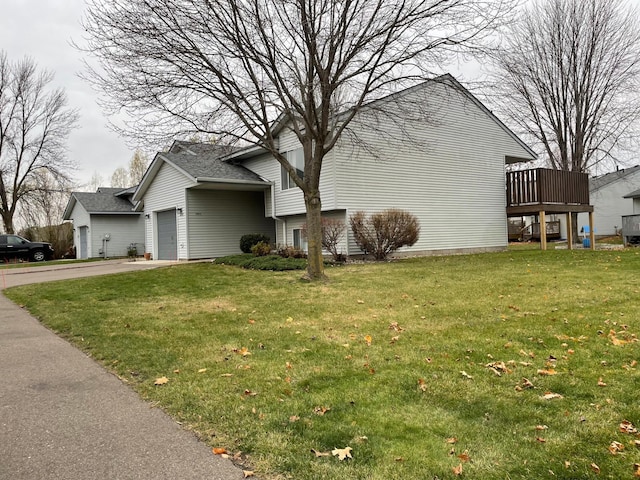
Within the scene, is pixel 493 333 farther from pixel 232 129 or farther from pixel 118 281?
pixel 118 281

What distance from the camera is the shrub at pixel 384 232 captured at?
608 inches

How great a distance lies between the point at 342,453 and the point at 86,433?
1822mm

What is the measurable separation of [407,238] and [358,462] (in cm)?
1329

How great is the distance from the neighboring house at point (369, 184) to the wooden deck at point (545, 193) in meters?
0.74

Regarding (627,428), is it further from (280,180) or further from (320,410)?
(280,180)

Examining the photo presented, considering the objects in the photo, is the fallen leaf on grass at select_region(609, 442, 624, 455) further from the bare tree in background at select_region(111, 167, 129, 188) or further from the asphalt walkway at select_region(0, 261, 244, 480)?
the bare tree in background at select_region(111, 167, 129, 188)

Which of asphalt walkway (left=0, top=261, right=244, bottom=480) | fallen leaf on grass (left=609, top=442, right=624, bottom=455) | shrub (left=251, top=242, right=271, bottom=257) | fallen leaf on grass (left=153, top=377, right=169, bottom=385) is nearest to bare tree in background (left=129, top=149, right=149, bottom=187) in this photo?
shrub (left=251, top=242, right=271, bottom=257)

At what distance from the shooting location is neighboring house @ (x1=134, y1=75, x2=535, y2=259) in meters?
17.0

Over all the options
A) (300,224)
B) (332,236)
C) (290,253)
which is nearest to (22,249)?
(300,224)

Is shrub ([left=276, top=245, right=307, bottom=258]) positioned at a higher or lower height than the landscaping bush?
higher

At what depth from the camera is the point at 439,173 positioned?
19.2 m

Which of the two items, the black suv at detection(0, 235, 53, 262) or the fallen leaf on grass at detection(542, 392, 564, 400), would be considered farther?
the black suv at detection(0, 235, 53, 262)

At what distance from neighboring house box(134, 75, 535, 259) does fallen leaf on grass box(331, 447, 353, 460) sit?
13733 millimetres

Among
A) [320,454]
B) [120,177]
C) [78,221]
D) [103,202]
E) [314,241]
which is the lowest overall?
[320,454]
